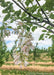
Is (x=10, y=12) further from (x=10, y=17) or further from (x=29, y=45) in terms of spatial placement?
(x=29, y=45)

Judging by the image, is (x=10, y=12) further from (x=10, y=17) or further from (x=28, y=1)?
(x=28, y=1)

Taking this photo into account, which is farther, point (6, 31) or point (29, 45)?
point (6, 31)

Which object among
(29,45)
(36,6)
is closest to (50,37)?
(36,6)

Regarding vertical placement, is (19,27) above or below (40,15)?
below

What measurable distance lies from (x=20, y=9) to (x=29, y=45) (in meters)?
0.77

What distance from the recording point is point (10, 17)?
3355 mm

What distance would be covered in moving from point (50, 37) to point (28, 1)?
110 cm

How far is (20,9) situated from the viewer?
324 cm

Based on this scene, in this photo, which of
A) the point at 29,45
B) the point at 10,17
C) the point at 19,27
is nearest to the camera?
the point at 29,45

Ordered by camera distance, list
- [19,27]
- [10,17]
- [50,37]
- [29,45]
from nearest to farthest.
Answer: [29,45] < [19,27] < [10,17] < [50,37]

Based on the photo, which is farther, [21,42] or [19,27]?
[19,27]

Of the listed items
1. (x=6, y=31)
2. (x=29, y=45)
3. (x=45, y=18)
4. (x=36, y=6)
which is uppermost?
(x=36, y=6)

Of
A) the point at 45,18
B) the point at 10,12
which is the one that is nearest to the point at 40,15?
the point at 45,18

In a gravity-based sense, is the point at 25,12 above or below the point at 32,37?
above
